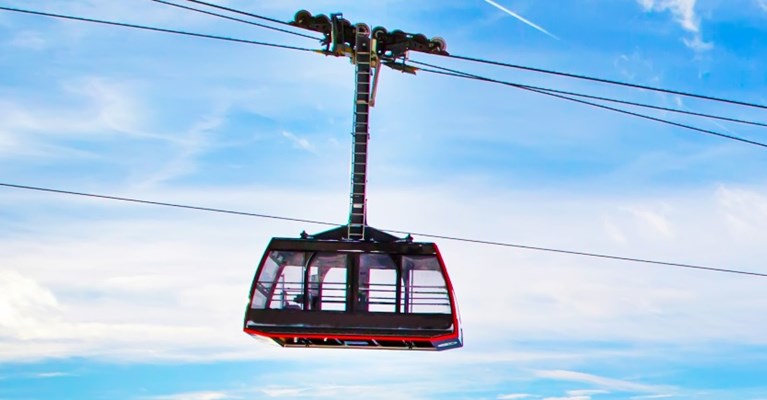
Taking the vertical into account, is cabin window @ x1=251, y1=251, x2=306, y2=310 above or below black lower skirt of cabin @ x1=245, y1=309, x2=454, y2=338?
above

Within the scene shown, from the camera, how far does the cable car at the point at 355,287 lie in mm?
19891

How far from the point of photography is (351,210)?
20.4 m

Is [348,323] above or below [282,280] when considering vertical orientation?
below

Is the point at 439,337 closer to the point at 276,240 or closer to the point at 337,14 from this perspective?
the point at 276,240

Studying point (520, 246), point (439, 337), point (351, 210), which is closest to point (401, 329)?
point (439, 337)

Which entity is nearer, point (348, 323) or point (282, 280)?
point (348, 323)

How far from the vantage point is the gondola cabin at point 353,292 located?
1988cm

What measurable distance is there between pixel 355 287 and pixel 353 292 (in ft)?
0.33

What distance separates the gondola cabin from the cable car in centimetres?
2

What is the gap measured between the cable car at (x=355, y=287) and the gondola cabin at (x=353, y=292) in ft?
0.06

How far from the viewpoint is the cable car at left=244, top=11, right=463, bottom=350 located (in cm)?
1989

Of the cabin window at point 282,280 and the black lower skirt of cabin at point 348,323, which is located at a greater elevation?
the cabin window at point 282,280

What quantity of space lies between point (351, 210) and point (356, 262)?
1.00 meters

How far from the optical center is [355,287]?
20078 mm
